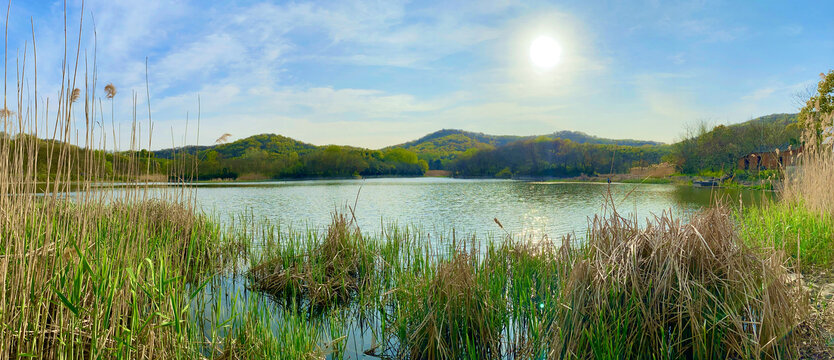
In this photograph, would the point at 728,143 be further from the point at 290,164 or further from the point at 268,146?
the point at 268,146

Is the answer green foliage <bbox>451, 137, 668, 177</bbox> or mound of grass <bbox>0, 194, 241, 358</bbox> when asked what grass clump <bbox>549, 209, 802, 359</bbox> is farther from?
green foliage <bbox>451, 137, 668, 177</bbox>

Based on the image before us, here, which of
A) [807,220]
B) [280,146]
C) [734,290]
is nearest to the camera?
[734,290]

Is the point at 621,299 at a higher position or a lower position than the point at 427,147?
lower

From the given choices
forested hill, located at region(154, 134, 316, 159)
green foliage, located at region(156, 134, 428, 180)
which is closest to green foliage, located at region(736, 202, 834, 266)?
green foliage, located at region(156, 134, 428, 180)

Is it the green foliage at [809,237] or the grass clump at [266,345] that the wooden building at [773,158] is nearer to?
the green foliage at [809,237]

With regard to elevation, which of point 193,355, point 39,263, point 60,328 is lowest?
point 193,355

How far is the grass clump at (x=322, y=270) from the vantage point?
528cm

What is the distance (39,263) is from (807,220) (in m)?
8.48

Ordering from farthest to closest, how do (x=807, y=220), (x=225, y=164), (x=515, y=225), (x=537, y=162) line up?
1. (x=537, y=162)
2. (x=225, y=164)
3. (x=515, y=225)
4. (x=807, y=220)

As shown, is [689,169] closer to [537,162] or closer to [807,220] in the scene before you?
[537,162]

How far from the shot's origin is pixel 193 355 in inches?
111

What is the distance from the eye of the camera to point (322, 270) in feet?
18.6

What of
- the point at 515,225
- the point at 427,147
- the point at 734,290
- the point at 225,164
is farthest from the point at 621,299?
the point at 427,147

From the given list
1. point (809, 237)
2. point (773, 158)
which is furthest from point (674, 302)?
point (773, 158)
